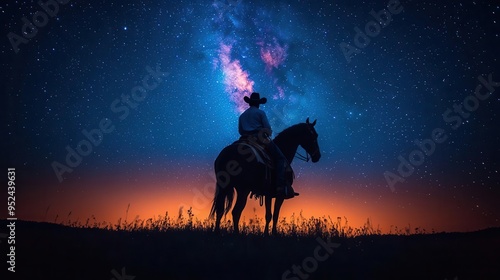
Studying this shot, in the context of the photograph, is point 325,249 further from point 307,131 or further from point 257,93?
point 257,93

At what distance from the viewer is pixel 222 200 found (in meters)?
7.59

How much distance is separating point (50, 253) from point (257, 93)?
6503 mm

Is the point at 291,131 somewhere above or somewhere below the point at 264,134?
above

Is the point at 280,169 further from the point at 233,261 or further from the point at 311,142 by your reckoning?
the point at 233,261

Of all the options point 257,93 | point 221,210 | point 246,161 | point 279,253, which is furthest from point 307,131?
point 279,253

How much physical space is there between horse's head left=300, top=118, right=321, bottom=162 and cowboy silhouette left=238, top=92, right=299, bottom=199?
1.26 m

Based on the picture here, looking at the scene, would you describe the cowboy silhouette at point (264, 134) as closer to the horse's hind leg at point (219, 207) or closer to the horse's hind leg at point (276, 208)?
the horse's hind leg at point (276, 208)

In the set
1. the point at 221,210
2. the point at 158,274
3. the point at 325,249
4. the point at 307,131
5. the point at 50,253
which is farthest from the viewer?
the point at 307,131

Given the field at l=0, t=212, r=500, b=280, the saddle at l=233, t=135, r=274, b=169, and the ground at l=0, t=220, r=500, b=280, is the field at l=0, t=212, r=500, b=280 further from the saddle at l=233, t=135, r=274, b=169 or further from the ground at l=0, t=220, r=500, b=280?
the saddle at l=233, t=135, r=274, b=169

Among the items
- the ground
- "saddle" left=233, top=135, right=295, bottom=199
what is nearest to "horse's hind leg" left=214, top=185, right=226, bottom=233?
"saddle" left=233, top=135, right=295, bottom=199

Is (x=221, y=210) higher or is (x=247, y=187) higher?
(x=247, y=187)

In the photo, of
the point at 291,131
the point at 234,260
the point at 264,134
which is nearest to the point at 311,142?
the point at 291,131

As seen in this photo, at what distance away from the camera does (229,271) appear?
4.24 meters

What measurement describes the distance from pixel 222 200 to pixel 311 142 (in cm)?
343
